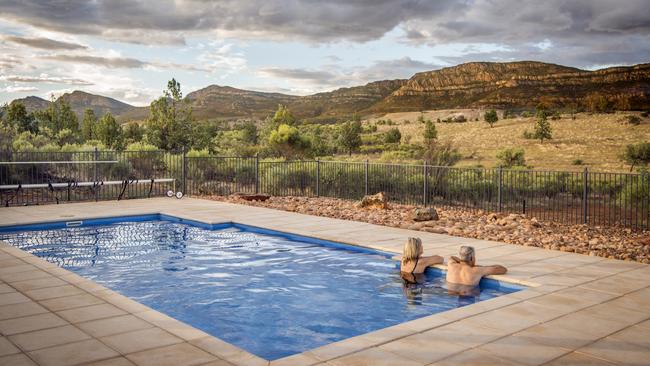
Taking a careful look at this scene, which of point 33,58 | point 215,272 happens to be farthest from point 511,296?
point 33,58

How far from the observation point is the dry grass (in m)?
36.7

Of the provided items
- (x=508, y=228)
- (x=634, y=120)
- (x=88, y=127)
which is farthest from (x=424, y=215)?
(x=88, y=127)

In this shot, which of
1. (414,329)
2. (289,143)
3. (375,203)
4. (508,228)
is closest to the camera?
(414,329)

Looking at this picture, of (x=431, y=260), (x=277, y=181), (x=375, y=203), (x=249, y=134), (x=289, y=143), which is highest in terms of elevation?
(x=249, y=134)

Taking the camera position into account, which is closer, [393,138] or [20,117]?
[20,117]

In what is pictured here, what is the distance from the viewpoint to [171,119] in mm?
29391

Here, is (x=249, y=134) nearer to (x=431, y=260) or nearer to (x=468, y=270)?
(x=431, y=260)

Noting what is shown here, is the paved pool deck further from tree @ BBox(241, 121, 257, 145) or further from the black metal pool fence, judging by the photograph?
tree @ BBox(241, 121, 257, 145)

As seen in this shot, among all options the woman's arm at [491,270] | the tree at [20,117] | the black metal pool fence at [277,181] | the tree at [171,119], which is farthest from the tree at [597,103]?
the woman's arm at [491,270]

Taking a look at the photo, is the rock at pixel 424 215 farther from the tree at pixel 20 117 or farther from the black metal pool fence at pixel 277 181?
the tree at pixel 20 117

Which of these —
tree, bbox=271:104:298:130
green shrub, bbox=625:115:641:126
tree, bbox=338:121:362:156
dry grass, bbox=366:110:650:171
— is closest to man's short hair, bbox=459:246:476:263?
dry grass, bbox=366:110:650:171

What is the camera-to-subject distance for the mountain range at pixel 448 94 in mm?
57375

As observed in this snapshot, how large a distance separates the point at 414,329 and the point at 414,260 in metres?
2.80

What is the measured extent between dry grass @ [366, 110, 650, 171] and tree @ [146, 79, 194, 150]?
1669 cm
